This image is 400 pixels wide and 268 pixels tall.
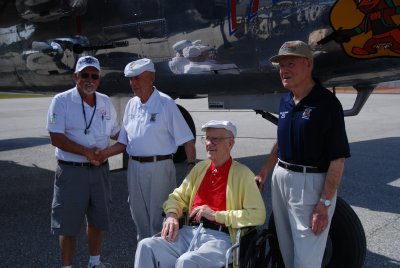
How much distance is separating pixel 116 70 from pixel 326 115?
11.6ft

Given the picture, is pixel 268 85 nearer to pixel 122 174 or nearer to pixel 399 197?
pixel 399 197

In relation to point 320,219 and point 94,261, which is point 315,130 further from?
point 94,261

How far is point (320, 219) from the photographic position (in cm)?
271

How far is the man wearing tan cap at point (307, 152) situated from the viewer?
2.67 metres

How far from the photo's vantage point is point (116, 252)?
4117 mm

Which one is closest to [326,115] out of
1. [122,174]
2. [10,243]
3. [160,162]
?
[160,162]

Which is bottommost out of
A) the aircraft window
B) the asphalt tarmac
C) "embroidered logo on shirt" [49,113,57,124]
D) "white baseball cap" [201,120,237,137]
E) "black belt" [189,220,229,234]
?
the asphalt tarmac

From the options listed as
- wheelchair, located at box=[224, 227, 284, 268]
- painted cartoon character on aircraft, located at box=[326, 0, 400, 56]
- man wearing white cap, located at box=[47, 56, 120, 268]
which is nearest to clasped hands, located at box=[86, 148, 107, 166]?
man wearing white cap, located at box=[47, 56, 120, 268]

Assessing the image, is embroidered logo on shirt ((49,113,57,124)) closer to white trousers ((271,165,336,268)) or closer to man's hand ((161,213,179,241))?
man's hand ((161,213,179,241))

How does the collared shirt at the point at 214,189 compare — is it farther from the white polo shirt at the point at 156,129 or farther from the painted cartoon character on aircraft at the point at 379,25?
the painted cartoon character on aircraft at the point at 379,25

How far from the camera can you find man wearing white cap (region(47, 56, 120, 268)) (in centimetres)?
347

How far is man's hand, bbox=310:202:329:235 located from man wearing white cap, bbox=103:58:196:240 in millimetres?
1155

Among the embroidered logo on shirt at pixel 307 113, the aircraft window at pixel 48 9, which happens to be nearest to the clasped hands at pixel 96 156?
the embroidered logo on shirt at pixel 307 113

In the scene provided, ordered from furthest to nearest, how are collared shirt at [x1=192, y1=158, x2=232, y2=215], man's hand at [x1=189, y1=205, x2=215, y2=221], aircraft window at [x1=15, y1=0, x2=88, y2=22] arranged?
aircraft window at [x1=15, y1=0, x2=88, y2=22] → collared shirt at [x1=192, y1=158, x2=232, y2=215] → man's hand at [x1=189, y1=205, x2=215, y2=221]
